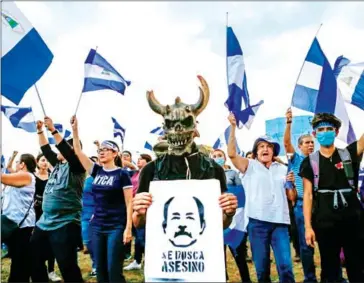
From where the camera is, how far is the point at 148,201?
3256 mm

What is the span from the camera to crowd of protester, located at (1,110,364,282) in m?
4.66

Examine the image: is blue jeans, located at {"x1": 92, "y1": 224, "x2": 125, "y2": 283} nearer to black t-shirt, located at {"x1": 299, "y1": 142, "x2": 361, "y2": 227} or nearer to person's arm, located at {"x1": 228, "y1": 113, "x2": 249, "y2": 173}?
person's arm, located at {"x1": 228, "y1": 113, "x2": 249, "y2": 173}

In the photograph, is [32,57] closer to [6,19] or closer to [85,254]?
[6,19]

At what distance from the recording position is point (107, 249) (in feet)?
17.4

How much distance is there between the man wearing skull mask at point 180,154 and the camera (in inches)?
136

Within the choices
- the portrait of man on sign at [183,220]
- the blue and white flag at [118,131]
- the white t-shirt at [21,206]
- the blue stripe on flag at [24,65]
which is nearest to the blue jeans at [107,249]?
the white t-shirt at [21,206]

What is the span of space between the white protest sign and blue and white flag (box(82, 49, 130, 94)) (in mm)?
Result: 4685

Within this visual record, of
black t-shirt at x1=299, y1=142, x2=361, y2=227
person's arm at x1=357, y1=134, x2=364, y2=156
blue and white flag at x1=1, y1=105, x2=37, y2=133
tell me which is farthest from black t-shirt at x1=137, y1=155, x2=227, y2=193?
blue and white flag at x1=1, y1=105, x2=37, y2=133

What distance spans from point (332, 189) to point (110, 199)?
2425mm

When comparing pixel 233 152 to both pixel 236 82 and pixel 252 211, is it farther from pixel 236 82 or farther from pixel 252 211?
pixel 236 82

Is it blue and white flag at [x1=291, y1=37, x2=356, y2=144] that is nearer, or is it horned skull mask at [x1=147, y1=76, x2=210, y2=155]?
horned skull mask at [x1=147, y1=76, x2=210, y2=155]

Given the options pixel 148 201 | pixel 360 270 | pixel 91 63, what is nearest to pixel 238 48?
pixel 91 63

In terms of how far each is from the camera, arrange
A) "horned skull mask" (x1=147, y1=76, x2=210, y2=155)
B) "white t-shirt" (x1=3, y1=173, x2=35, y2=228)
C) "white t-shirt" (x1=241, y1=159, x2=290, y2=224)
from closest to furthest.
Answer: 1. "horned skull mask" (x1=147, y1=76, x2=210, y2=155)
2. "white t-shirt" (x1=241, y1=159, x2=290, y2=224)
3. "white t-shirt" (x1=3, y1=173, x2=35, y2=228)

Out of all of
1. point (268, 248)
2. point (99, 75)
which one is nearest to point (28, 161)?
point (99, 75)
